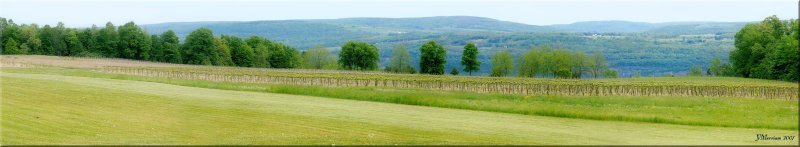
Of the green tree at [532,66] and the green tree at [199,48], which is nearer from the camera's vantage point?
the green tree at [532,66]

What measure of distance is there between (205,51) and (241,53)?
9.83m

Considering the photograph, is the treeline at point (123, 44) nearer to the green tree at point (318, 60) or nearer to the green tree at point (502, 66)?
the green tree at point (318, 60)

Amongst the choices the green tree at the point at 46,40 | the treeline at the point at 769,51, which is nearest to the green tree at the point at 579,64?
the treeline at the point at 769,51

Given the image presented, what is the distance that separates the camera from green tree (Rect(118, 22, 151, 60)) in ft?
493

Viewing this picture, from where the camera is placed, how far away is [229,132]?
29.2 m

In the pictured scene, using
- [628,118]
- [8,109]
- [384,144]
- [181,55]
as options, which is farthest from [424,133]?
[181,55]

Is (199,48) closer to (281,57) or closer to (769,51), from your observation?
(281,57)

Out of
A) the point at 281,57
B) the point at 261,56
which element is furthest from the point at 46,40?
the point at 281,57

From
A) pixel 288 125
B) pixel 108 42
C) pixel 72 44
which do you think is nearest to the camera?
pixel 288 125

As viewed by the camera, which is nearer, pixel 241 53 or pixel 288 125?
pixel 288 125

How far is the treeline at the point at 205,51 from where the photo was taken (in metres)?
135

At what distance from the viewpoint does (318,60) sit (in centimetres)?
17325

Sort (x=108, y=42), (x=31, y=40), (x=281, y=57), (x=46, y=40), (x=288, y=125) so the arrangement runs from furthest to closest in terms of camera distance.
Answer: (x=281, y=57), (x=108, y=42), (x=46, y=40), (x=31, y=40), (x=288, y=125)

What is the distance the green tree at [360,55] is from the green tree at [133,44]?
40.7m
